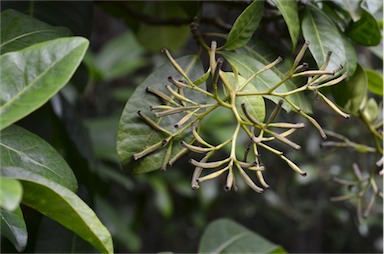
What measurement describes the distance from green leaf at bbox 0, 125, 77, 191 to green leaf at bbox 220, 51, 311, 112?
165 mm

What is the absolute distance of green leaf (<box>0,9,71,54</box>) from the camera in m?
0.50

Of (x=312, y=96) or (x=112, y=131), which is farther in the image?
(x=112, y=131)

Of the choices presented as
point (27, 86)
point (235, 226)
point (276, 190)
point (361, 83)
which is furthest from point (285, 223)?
point (27, 86)

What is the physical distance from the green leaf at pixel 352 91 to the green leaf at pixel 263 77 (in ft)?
0.35

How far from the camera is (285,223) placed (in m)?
2.20

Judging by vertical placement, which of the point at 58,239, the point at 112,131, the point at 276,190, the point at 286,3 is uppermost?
the point at 286,3

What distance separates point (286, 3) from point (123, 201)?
160 centimetres

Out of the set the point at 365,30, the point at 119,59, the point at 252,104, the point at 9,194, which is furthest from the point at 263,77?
the point at 119,59

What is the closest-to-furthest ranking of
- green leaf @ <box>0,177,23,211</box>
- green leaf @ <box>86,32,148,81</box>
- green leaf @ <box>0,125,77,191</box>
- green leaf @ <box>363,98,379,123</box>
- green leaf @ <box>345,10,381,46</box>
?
green leaf @ <box>0,177,23,211</box>, green leaf @ <box>0,125,77,191</box>, green leaf @ <box>345,10,381,46</box>, green leaf @ <box>363,98,379,123</box>, green leaf @ <box>86,32,148,81</box>

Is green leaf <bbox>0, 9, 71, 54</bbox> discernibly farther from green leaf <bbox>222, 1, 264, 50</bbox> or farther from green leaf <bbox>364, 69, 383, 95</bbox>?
green leaf <bbox>364, 69, 383, 95</bbox>

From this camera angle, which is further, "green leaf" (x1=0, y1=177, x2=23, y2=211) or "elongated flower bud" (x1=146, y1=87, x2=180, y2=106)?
"elongated flower bud" (x1=146, y1=87, x2=180, y2=106)

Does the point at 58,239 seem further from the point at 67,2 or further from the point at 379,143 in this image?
the point at 379,143

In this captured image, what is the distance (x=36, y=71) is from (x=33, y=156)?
0.09 meters

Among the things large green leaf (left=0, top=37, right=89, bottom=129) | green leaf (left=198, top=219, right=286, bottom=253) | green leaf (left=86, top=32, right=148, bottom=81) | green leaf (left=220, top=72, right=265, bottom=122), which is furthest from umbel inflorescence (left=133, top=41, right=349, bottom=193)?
green leaf (left=86, top=32, right=148, bottom=81)
